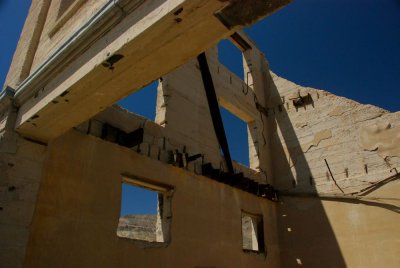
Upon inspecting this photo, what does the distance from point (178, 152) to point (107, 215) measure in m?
2.06

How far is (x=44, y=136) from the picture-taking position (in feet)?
13.0

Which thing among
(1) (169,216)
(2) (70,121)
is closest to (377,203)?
(1) (169,216)

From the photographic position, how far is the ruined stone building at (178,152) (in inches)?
111

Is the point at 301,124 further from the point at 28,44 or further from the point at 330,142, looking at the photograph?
the point at 28,44

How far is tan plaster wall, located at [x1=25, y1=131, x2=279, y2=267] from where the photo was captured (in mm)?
4125

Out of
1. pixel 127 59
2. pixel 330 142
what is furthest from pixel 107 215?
pixel 330 142

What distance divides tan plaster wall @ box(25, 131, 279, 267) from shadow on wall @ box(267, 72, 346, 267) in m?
1.92

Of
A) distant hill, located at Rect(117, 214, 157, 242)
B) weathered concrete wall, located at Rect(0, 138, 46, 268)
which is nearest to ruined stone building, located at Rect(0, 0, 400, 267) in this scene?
weathered concrete wall, located at Rect(0, 138, 46, 268)

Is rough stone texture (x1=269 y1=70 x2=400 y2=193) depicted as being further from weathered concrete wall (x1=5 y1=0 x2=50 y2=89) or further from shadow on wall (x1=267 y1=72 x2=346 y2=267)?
weathered concrete wall (x1=5 y1=0 x2=50 y2=89)

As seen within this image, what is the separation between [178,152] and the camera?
21.1ft

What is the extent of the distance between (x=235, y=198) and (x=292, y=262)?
2.43m

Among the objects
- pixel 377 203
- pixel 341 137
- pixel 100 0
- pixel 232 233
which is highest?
pixel 341 137

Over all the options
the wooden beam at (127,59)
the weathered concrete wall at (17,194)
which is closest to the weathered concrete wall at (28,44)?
the wooden beam at (127,59)

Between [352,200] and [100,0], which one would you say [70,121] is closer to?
[100,0]
